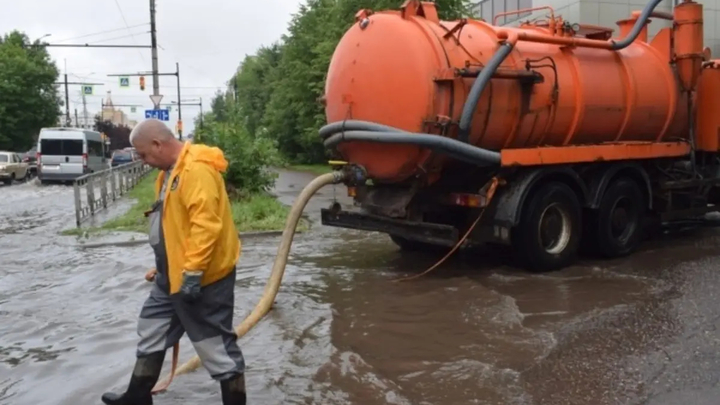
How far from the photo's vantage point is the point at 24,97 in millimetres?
52469

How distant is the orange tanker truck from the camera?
7.98 m

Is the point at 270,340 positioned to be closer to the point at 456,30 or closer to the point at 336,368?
the point at 336,368

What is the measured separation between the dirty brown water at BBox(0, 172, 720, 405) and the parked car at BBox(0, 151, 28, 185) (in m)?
25.2

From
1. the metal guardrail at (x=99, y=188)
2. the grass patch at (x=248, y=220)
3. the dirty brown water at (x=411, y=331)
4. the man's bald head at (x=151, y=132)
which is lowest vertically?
the dirty brown water at (x=411, y=331)

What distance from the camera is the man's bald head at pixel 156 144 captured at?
4574 millimetres

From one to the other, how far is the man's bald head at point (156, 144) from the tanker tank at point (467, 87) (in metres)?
3.51

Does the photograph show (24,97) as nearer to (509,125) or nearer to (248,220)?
(248,220)

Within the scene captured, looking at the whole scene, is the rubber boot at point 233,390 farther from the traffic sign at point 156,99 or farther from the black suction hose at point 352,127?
the traffic sign at point 156,99

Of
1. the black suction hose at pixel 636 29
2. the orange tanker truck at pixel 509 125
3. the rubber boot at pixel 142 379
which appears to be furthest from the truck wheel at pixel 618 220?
the rubber boot at pixel 142 379

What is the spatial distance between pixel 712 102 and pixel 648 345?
600 centimetres

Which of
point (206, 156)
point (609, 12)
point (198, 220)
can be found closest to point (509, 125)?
point (206, 156)

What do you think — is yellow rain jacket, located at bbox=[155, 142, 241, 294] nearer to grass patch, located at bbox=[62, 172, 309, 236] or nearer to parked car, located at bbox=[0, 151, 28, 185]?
grass patch, located at bbox=[62, 172, 309, 236]

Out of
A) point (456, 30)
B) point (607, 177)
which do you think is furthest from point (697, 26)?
point (456, 30)

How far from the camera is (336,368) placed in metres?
5.67
